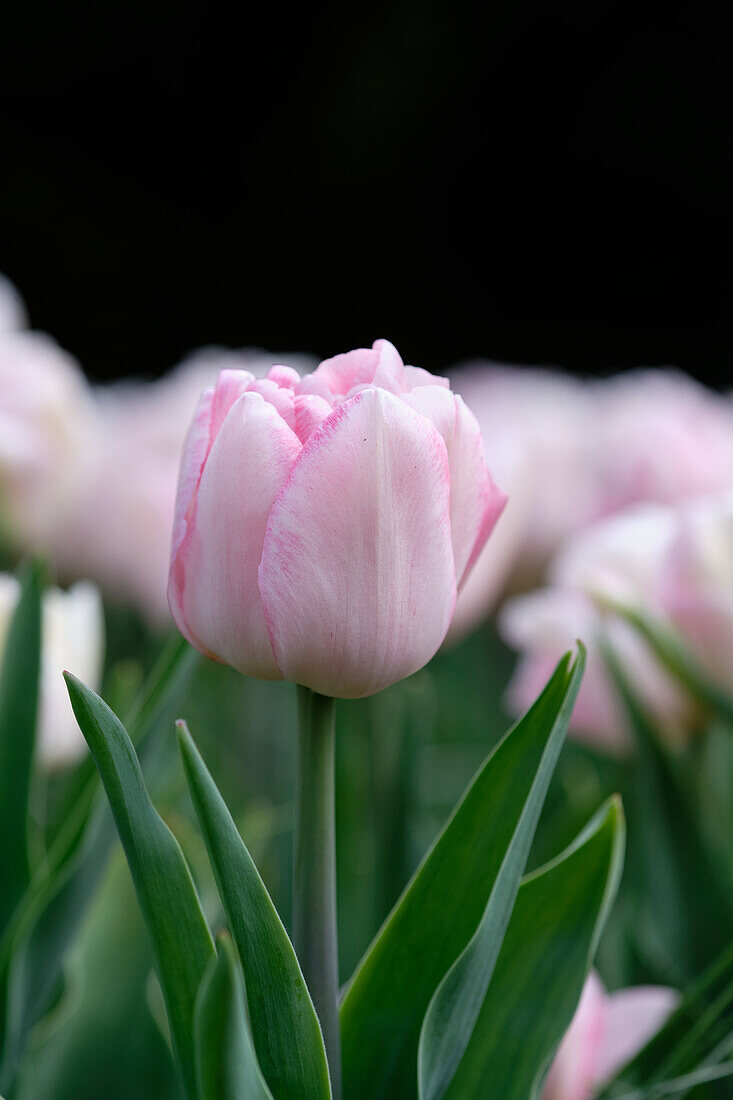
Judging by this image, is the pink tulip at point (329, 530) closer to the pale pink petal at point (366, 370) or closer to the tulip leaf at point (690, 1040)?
the pale pink petal at point (366, 370)

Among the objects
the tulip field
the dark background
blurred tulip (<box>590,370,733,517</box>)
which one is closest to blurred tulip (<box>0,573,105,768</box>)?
the tulip field

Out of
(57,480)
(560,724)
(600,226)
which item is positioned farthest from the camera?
(600,226)

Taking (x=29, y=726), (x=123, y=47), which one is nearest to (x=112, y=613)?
(x=29, y=726)

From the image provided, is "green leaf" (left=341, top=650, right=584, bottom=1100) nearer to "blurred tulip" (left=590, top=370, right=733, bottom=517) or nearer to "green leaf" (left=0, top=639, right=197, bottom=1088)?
"green leaf" (left=0, top=639, right=197, bottom=1088)

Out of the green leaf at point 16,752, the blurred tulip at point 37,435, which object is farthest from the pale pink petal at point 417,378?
the blurred tulip at point 37,435

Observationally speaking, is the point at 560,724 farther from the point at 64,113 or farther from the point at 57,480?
the point at 64,113

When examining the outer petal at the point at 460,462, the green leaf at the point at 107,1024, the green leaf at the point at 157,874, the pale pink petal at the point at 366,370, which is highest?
the pale pink petal at the point at 366,370
